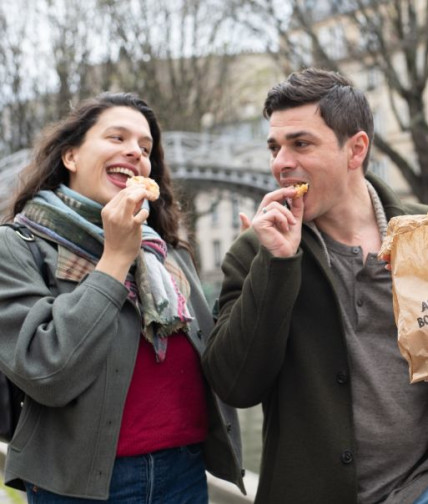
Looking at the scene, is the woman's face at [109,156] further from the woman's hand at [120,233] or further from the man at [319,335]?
the man at [319,335]

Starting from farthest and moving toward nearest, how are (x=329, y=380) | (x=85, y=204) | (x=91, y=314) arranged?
(x=85, y=204), (x=329, y=380), (x=91, y=314)

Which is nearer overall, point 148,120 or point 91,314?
point 91,314

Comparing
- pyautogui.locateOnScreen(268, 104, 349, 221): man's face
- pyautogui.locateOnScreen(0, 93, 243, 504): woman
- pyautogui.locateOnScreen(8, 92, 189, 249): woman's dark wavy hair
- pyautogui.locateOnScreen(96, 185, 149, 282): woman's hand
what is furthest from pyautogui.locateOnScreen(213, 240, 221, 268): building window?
pyautogui.locateOnScreen(96, 185, 149, 282): woman's hand

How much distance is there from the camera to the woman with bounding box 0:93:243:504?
2.34 m

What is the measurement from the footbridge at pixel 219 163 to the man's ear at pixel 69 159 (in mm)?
16682

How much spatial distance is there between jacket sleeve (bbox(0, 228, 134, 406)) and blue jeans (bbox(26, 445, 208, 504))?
324 mm

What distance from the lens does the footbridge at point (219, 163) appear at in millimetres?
20562

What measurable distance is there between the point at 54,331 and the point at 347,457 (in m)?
0.92

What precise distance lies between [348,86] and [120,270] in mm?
948

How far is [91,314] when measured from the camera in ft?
7.63

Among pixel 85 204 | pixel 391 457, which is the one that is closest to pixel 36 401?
pixel 85 204

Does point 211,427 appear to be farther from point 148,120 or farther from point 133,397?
point 148,120

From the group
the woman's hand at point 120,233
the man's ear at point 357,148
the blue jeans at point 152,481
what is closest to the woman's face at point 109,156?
the woman's hand at point 120,233

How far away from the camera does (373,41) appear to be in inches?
575
